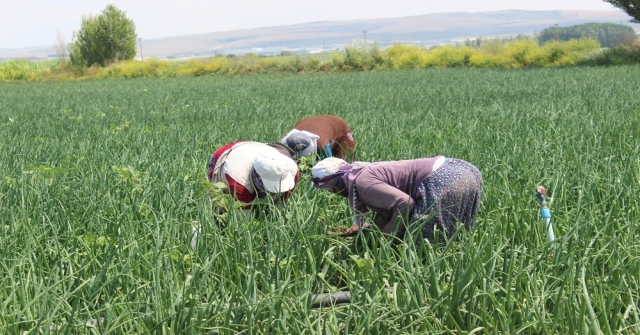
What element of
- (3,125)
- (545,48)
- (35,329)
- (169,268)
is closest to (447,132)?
(169,268)

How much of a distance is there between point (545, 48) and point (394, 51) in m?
7.52

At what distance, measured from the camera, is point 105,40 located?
164 ft

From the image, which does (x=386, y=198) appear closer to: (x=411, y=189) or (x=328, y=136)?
(x=411, y=189)

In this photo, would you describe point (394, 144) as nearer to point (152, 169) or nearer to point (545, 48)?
point (152, 169)

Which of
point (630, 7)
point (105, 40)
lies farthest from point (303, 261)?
point (105, 40)

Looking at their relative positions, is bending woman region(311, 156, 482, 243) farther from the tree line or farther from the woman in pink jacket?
the tree line

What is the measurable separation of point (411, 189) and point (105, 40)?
50.5 meters

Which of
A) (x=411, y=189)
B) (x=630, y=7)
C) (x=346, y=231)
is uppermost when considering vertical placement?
(x=630, y=7)

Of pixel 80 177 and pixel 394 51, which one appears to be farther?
pixel 394 51

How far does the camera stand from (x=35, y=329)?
183 cm

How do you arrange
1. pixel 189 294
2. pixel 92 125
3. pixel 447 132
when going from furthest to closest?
1. pixel 92 125
2. pixel 447 132
3. pixel 189 294

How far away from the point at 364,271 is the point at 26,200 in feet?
5.35

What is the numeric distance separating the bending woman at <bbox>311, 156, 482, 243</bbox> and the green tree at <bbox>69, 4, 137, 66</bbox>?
47.8 m

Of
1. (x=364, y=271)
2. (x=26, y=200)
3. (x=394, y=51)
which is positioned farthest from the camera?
(x=394, y=51)
